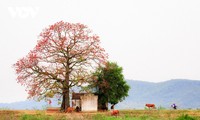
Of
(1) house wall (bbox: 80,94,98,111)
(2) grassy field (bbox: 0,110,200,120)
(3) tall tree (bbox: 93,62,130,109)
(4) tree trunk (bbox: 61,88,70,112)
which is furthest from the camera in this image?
(3) tall tree (bbox: 93,62,130,109)

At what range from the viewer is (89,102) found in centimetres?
6450

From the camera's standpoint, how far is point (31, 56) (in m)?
61.9

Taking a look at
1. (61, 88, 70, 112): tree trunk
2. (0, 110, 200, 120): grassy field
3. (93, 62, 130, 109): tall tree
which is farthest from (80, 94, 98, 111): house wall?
(0, 110, 200, 120): grassy field

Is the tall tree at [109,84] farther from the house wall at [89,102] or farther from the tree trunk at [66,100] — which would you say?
the tree trunk at [66,100]

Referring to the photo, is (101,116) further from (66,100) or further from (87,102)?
(66,100)

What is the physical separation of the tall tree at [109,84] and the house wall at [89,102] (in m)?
1.79

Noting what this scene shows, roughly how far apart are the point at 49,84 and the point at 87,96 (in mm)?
6248

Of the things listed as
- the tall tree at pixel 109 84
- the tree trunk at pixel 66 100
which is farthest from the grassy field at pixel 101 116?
the tall tree at pixel 109 84

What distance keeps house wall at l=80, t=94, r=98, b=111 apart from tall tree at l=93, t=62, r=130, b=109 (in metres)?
1.79

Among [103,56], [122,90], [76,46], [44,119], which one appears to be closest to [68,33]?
[76,46]

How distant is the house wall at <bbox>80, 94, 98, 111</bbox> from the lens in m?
64.3

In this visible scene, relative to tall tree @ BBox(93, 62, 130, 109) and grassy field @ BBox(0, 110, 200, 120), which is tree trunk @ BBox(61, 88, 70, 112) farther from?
grassy field @ BBox(0, 110, 200, 120)

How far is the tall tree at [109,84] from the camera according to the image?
65.4 m

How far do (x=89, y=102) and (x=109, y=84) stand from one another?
4.06 m
